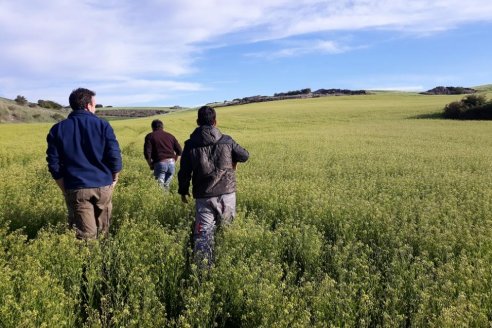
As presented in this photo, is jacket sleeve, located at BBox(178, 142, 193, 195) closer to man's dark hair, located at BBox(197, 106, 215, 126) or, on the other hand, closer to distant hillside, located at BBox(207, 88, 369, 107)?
man's dark hair, located at BBox(197, 106, 215, 126)

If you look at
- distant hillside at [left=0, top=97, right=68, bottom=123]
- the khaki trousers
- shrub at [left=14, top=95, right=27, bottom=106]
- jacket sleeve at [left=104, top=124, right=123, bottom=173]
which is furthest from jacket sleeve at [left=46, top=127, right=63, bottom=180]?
shrub at [left=14, top=95, right=27, bottom=106]

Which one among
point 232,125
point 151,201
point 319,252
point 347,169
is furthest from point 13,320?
point 232,125

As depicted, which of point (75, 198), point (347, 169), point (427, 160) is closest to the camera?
point (75, 198)

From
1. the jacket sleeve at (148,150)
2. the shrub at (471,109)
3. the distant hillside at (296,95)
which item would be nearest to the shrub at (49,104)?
the distant hillside at (296,95)

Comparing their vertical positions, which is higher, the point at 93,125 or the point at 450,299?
the point at 93,125

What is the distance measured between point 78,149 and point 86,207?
0.72m

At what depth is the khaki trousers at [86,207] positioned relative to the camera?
5266mm

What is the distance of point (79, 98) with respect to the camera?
527cm

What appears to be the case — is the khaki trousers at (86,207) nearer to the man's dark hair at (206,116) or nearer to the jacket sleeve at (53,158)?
the jacket sleeve at (53,158)

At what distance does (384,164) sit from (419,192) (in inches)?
185

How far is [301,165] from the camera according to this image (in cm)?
1378

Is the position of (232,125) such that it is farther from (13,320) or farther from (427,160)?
(13,320)

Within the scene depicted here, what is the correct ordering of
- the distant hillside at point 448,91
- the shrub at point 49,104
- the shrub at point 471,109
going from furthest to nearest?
1. the distant hillside at point 448,91
2. the shrub at point 49,104
3. the shrub at point 471,109

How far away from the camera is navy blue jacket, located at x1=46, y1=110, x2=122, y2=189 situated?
5219 mm
